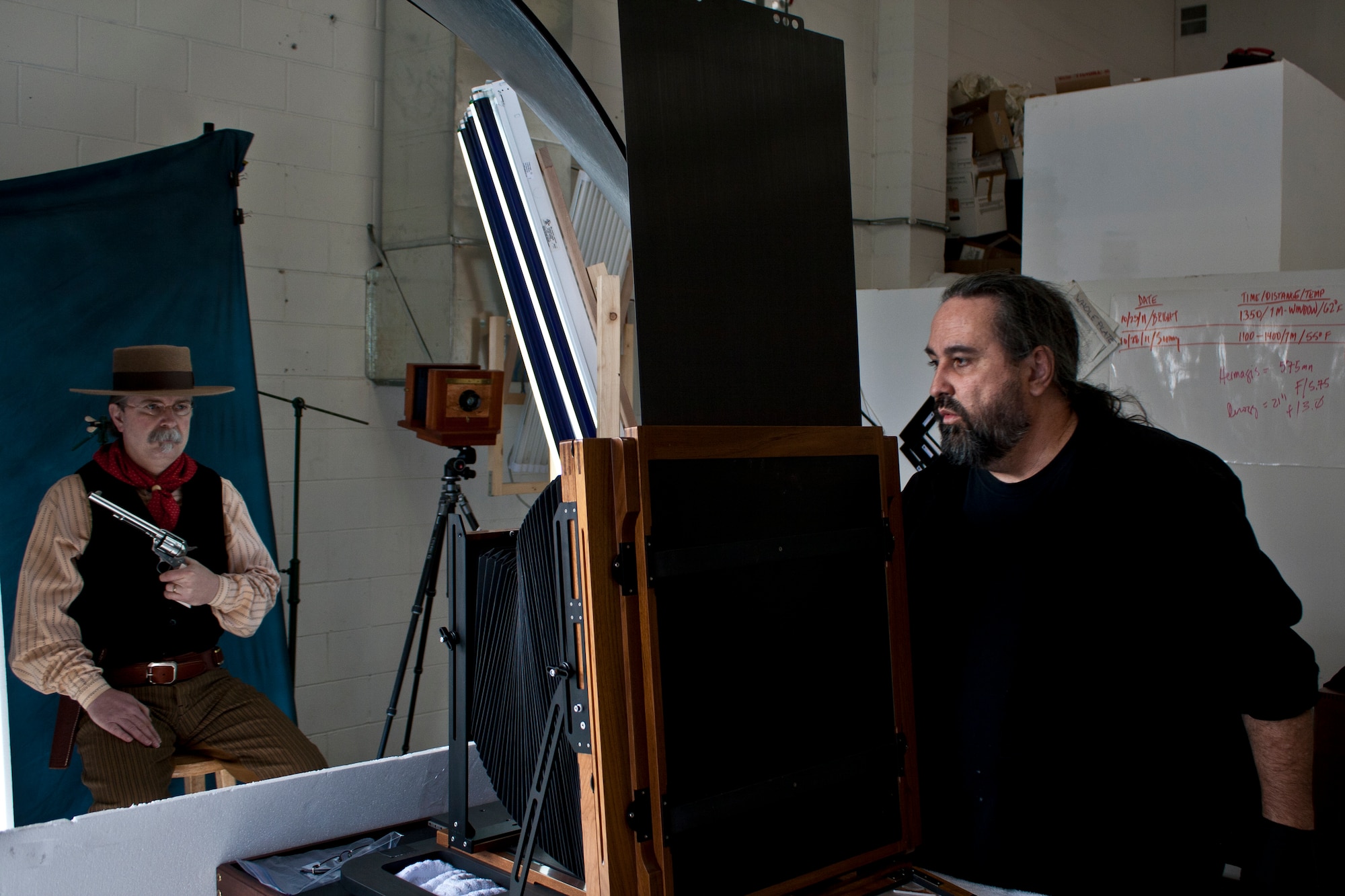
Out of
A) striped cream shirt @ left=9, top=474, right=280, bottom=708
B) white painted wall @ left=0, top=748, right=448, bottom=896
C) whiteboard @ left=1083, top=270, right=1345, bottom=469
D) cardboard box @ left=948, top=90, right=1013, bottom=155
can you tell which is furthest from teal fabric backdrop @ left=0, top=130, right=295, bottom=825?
cardboard box @ left=948, top=90, right=1013, bottom=155

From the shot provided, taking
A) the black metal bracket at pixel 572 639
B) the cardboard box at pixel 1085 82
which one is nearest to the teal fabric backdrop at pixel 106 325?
the black metal bracket at pixel 572 639

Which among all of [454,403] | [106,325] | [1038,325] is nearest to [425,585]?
[454,403]

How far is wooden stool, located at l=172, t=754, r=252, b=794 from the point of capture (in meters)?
2.27

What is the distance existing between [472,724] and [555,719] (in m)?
0.30

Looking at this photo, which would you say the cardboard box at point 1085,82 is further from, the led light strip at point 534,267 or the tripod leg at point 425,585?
the led light strip at point 534,267

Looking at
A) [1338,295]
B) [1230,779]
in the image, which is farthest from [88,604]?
[1338,295]

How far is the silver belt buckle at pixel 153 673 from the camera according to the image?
2266 mm

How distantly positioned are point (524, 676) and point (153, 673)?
60.4 inches

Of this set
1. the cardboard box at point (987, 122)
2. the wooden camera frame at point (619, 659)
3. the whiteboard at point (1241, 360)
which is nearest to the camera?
the wooden camera frame at point (619, 659)

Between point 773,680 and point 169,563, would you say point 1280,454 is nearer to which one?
point 773,680

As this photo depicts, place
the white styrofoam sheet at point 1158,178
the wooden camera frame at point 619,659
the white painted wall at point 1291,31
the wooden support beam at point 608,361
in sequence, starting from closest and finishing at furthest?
the wooden camera frame at point 619,659 → the wooden support beam at point 608,361 → the white styrofoam sheet at point 1158,178 → the white painted wall at point 1291,31

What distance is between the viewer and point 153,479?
2.32 m

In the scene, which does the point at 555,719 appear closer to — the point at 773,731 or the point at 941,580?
the point at 773,731

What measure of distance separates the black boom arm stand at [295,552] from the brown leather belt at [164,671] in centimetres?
25
